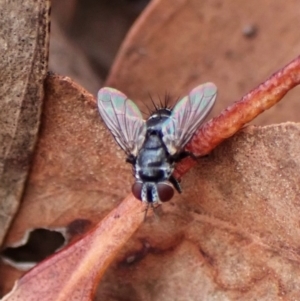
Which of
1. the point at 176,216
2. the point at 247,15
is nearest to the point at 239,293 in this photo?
the point at 176,216

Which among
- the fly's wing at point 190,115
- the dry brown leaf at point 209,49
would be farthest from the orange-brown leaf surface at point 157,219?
the dry brown leaf at point 209,49

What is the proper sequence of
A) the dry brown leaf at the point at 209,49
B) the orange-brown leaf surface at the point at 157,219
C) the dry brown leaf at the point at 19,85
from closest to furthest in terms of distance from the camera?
1. the orange-brown leaf surface at the point at 157,219
2. the dry brown leaf at the point at 19,85
3. the dry brown leaf at the point at 209,49

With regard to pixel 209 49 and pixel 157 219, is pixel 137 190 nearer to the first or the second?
pixel 157 219

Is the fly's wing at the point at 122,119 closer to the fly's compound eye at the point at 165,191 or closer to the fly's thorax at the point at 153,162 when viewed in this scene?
the fly's thorax at the point at 153,162

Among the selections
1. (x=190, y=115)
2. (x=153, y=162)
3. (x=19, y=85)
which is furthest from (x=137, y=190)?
(x=19, y=85)

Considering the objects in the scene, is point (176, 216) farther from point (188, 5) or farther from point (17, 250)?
point (188, 5)

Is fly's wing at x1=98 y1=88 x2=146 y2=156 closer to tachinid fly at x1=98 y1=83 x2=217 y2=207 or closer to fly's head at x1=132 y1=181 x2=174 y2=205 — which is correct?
→ tachinid fly at x1=98 y1=83 x2=217 y2=207
